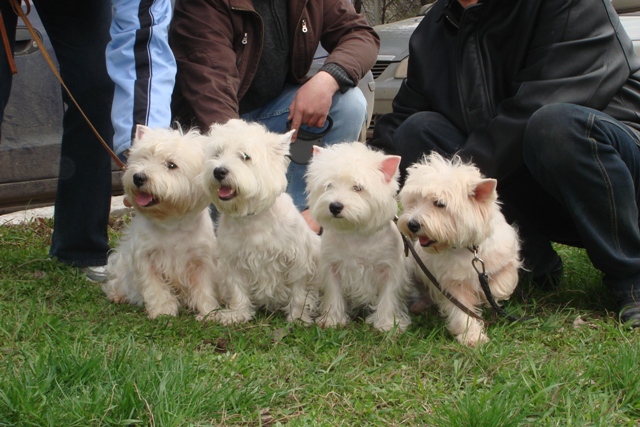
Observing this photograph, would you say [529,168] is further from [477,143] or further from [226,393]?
[226,393]

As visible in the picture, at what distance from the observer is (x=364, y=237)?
336 cm

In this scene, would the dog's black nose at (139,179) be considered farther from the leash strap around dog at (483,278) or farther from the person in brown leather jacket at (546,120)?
the leash strap around dog at (483,278)

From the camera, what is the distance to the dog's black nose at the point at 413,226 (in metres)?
3.06

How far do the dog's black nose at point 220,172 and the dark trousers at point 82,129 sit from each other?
0.96 meters

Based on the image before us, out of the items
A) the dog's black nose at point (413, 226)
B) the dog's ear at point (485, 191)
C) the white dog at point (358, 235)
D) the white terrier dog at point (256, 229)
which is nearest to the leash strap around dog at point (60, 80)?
the white terrier dog at point (256, 229)

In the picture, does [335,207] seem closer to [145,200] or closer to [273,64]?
[145,200]

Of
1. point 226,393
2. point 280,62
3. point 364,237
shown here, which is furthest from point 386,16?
point 226,393

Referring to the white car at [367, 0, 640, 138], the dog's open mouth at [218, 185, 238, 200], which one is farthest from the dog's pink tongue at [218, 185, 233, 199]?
the white car at [367, 0, 640, 138]

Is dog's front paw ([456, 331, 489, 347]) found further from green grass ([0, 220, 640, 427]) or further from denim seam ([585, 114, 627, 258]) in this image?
denim seam ([585, 114, 627, 258])

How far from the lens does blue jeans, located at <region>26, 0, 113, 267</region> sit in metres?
3.60

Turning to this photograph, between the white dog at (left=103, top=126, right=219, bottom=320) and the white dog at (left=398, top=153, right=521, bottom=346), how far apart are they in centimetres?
100

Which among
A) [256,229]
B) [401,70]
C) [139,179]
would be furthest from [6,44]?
[401,70]

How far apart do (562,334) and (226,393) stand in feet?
5.17

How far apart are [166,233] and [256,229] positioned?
47cm
